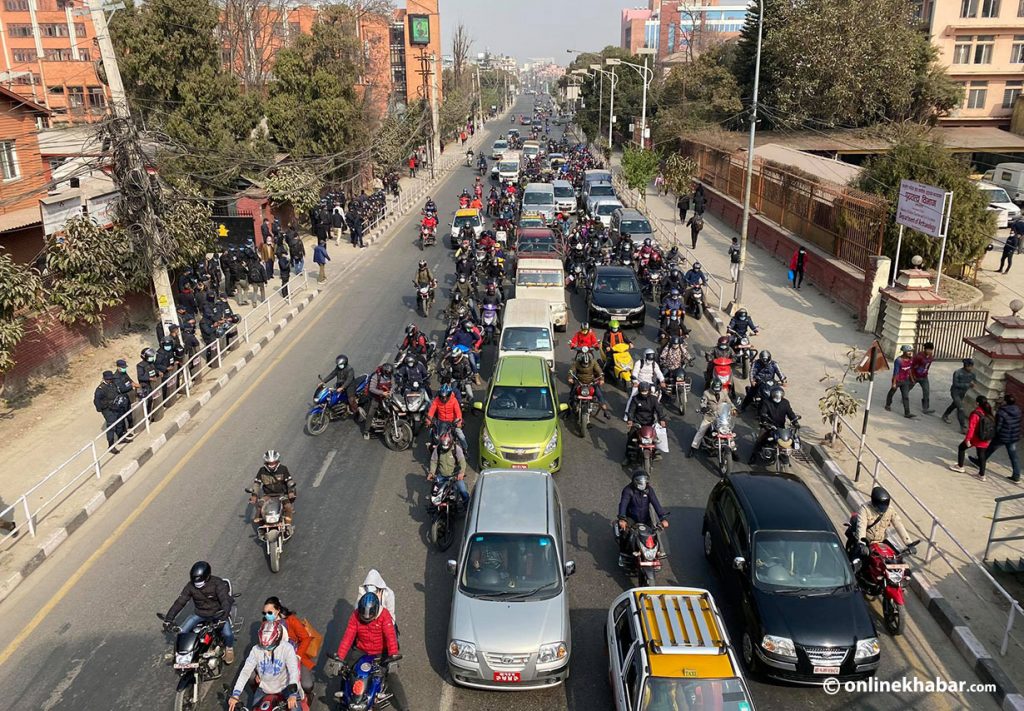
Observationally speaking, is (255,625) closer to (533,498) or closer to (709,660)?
(533,498)

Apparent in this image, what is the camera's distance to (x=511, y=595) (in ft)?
28.0

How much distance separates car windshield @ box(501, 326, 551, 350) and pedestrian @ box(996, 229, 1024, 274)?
696 inches

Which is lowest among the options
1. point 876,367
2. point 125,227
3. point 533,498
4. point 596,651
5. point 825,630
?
point 596,651

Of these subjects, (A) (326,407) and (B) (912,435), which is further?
(A) (326,407)

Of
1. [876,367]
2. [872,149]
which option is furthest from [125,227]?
[872,149]

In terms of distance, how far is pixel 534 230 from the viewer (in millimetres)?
27875

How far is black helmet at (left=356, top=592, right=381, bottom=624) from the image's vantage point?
7527mm

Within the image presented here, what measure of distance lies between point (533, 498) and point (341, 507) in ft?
12.5

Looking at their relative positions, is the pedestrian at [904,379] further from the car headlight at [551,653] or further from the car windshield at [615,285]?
the car headlight at [551,653]

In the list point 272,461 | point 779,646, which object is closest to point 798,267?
point 779,646

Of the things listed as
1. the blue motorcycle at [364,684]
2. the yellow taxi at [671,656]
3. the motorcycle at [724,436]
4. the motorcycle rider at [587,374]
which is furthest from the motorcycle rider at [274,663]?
the motorcycle rider at [587,374]

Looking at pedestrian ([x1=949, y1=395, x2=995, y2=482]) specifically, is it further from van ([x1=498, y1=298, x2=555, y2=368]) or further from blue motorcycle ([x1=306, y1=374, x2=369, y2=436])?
blue motorcycle ([x1=306, y1=374, x2=369, y2=436])

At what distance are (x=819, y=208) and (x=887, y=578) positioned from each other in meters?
Answer: 20.2

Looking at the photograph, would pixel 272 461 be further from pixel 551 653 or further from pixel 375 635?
pixel 551 653
